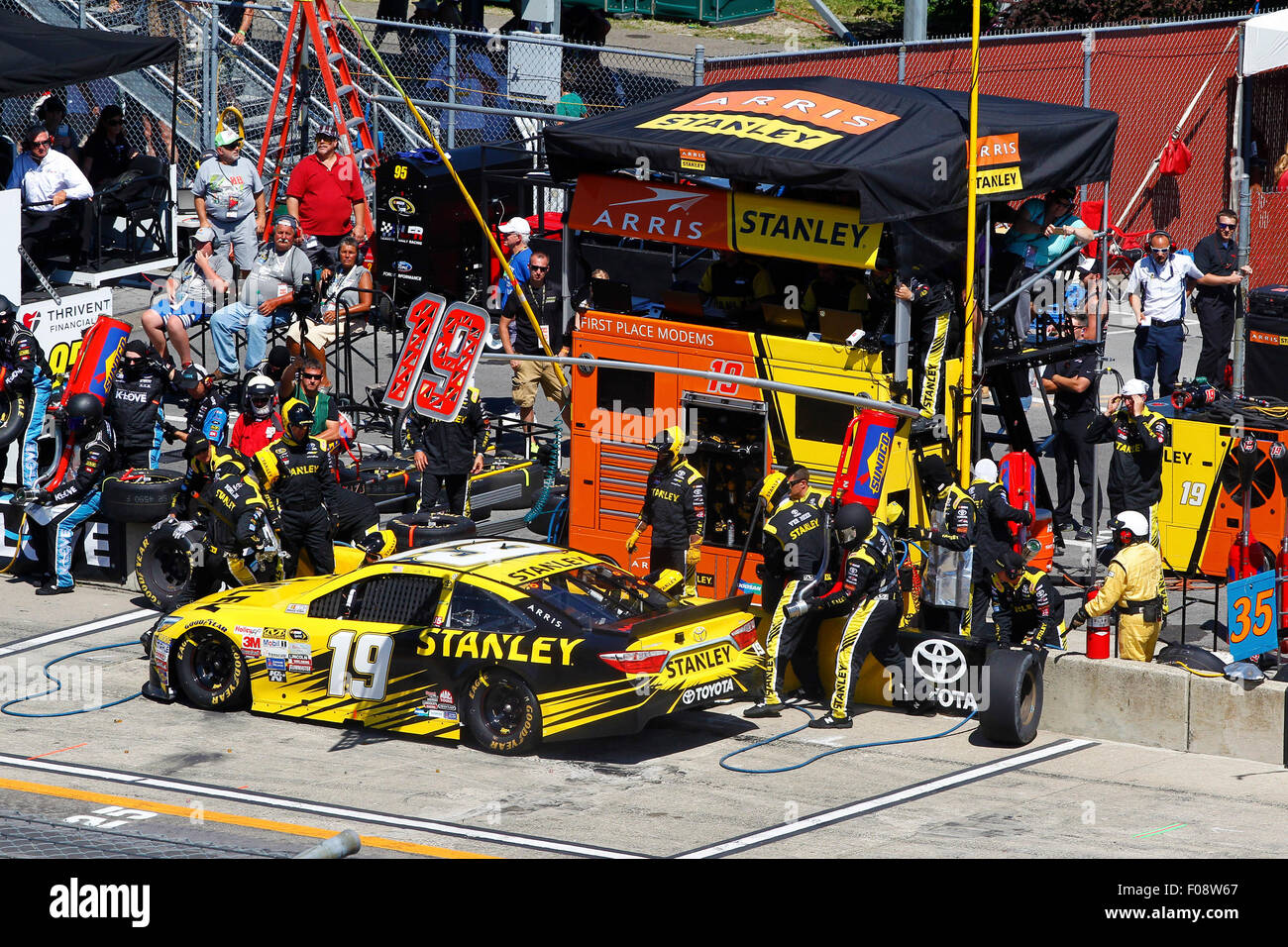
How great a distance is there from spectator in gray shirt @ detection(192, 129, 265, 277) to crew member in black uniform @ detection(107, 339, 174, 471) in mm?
3978

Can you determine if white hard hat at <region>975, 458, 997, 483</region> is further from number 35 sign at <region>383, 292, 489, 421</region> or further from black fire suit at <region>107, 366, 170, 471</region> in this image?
black fire suit at <region>107, 366, 170, 471</region>

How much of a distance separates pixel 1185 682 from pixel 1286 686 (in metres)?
0.67

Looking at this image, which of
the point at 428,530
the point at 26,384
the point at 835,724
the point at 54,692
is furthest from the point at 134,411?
the point at 835,724

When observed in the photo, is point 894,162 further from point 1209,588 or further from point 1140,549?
point 1209,588

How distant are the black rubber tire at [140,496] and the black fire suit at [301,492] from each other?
1592 millimetres

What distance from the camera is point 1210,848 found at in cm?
1062

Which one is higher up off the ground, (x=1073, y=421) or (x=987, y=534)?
(x=1073, y=421)

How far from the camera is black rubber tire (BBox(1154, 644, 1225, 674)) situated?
13.1 meters

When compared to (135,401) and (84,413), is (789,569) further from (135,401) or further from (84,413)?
(84,413)

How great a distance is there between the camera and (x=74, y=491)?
16.9 metres

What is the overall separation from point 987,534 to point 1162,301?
5.96 metres

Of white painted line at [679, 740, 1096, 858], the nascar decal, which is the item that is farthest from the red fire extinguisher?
the nascar decal

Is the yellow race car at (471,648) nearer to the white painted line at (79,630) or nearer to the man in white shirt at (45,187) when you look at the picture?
the white painted line at (79,630)

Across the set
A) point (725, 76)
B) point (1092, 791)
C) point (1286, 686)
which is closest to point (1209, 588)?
point (1286, 686)
